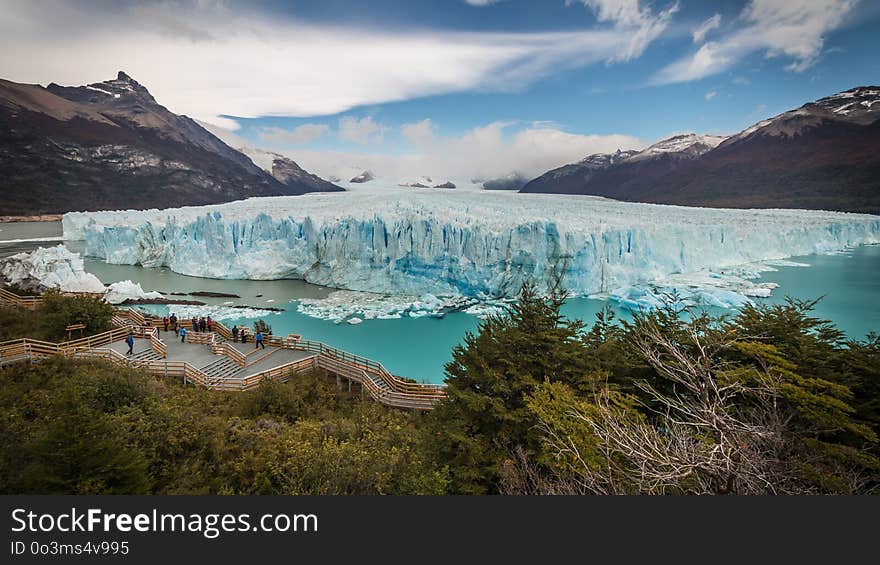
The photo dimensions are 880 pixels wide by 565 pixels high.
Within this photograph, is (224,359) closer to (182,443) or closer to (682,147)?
(182,443)

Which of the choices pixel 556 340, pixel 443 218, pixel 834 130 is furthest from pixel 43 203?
pixel 834 130

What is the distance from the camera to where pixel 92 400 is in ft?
14.8

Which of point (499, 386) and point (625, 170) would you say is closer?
point (499, 386)

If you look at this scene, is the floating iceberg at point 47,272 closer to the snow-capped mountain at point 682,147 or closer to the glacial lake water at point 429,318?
the glacial lake water at point 429,318

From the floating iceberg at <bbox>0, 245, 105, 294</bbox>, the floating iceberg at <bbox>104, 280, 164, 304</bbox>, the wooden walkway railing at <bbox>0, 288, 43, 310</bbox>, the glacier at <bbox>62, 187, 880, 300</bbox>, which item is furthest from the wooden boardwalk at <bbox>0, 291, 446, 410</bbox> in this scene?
the glacier at <bbox>62, 187, 880, 300</bbox>

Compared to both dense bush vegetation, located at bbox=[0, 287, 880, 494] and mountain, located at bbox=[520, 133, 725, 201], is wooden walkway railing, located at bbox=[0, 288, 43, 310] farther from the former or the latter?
mountain, located at bbox=[520, 133, 725, 201]

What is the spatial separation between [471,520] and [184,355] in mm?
7971

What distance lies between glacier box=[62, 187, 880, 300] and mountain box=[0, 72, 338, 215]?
9393mm

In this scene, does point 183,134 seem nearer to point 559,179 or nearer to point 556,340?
point 559,179

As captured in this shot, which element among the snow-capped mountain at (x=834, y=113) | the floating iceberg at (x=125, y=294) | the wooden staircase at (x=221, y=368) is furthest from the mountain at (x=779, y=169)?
the floating iceberg at (x=125, y=294)

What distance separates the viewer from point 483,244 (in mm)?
16016

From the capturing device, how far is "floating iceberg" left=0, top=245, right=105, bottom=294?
12859 mm

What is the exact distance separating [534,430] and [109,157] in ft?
162

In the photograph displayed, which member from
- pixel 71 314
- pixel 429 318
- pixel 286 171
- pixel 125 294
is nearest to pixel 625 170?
pixel 429 318
